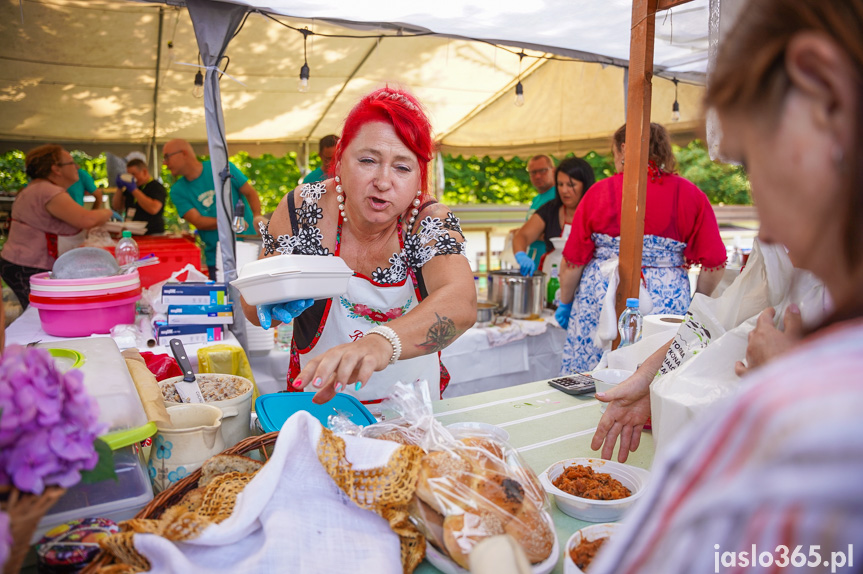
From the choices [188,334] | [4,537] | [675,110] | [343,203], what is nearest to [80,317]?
[188,334]

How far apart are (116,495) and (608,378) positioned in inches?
56.0

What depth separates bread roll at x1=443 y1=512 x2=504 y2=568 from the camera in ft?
3.01

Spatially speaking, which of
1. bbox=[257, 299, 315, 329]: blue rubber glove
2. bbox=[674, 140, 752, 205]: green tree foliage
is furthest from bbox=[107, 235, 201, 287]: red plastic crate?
bbox=[674, 140, 752, 205]: green tree foliage

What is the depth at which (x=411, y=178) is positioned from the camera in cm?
200

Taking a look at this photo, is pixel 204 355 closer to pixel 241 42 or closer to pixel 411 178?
pixel 411 178

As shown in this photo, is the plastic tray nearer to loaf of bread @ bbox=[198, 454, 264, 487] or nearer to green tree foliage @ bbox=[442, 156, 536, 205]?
loaf of bread @ bbox=[198, 454, 264, 487]

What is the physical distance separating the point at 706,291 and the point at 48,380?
373 cm

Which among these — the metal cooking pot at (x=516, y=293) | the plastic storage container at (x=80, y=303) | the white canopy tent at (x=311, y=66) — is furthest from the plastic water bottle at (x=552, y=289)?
the plastic storage container at (x=80, y=303)

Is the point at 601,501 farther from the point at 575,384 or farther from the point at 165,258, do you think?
the point at 165,258

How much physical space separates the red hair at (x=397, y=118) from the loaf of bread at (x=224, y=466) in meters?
1.21

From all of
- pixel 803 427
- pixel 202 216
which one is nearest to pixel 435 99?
pixel 202 216

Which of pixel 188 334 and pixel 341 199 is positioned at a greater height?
pixel 341 199

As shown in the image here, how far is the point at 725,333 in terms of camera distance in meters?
1.23

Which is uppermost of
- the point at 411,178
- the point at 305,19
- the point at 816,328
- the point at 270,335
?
the point at 305,19
